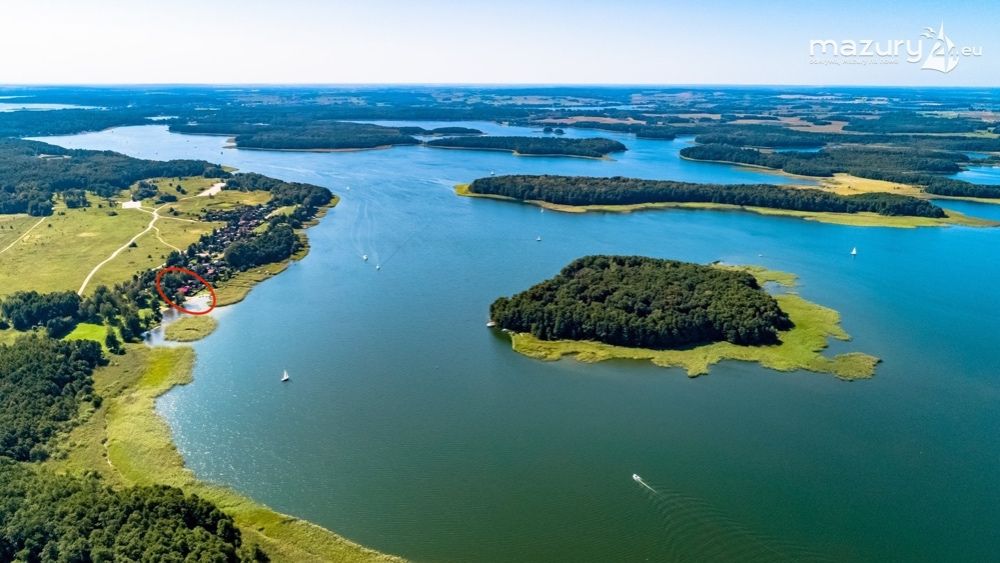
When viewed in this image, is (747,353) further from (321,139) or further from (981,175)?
(321,139)

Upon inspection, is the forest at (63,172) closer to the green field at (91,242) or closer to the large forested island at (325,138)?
the green field at (91,242)

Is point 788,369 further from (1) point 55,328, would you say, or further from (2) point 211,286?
(1) point 55,328

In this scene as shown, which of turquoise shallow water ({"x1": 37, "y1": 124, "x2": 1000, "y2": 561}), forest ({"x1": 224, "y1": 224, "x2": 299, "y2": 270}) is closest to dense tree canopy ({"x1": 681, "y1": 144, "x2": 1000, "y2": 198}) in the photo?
turquoise shallow water ({"x1": 37, "y1": 124, "x2": 1000, "y2": 561})

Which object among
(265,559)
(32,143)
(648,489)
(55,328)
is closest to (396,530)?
(265,559)

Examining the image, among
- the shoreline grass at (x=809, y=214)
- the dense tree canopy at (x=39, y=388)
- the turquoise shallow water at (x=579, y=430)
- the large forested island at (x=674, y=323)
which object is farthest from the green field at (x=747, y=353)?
the shoreline grass at (x=809, y=214)

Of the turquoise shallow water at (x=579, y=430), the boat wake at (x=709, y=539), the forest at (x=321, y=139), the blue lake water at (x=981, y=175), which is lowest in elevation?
the boat wake at (x=709, y=539)
